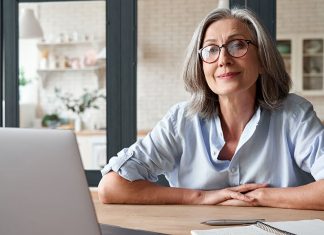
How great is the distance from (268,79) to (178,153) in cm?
42

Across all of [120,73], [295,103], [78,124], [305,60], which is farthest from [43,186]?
[305,60]

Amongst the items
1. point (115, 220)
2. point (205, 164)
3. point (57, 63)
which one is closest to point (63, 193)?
point (115, 220)

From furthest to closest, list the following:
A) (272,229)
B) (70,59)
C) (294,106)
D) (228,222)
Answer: (70,59) → (294,106) → (228,222) → (272,229)

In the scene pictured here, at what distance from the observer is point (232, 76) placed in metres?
1.93

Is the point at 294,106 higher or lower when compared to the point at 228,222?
higher

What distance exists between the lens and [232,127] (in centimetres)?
201

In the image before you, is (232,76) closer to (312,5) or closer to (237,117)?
(237,117)

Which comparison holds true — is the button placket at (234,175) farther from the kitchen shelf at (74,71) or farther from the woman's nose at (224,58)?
the kitchen shelf at (74,71)

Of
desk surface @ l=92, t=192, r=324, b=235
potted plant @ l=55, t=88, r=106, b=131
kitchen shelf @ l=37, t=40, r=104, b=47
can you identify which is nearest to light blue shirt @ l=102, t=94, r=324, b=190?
desk surface @ l=92, t=192, r=324, b=235

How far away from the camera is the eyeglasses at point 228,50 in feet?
6.46

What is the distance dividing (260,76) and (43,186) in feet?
4.48

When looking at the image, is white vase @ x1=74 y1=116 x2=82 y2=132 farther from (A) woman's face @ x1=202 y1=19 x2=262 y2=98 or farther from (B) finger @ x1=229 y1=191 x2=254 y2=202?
(B) finger @ x1=229 y1=191 x2=254 y2=202

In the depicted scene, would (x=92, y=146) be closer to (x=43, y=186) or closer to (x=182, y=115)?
(x=182, y=115)

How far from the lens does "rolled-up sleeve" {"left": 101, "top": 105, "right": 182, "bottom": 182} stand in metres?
1.92
